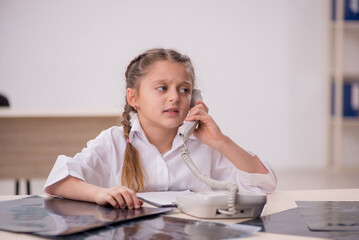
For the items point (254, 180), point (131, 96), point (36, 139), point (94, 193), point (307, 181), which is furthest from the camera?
point (307, 181)

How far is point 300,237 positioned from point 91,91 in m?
4.62

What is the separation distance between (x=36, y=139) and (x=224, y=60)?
282 centimetres

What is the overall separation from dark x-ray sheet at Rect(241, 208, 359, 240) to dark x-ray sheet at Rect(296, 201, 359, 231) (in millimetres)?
14

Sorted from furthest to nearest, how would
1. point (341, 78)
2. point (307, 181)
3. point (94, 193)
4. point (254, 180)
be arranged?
point (341, 78) → point (307, 181) → point (254, 180) → point (94, 193)

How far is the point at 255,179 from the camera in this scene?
1307mm

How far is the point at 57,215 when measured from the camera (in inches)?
34.2

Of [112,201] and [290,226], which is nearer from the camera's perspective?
[290,226]

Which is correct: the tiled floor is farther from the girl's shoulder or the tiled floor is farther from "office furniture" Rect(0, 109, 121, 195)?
the girl's shoulder

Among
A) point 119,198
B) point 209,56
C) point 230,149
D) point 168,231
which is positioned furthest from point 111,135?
point 209,56

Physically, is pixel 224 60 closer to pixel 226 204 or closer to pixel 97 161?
pixel 97 161

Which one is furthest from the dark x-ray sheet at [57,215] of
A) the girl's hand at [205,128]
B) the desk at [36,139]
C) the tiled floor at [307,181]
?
the tiled floor at [307,181]

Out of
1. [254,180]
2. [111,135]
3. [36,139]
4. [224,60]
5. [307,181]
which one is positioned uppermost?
[224,60]

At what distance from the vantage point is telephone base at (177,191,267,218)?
0.85 meters

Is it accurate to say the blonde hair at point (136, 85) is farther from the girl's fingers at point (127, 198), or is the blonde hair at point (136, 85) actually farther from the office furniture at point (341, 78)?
the office furniture at point (341, 78)
